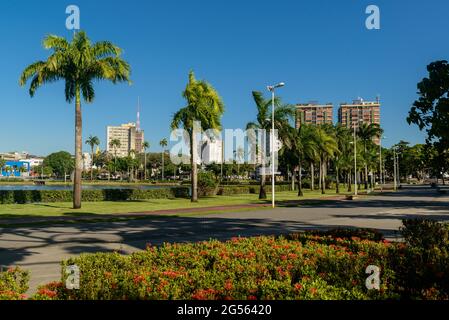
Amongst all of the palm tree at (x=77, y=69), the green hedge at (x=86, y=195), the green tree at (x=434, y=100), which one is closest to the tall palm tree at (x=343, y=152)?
the green hedge at (x=86, y=195)

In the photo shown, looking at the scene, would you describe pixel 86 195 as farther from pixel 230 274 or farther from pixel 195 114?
pixel 230 274

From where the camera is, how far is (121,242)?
556 inches

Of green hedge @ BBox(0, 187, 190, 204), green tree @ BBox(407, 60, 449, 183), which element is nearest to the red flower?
green tree @ BBox(407, 60, 449, 183)

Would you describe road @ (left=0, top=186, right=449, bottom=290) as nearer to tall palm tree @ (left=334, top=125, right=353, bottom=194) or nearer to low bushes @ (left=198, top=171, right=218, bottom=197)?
low bushes @ (left=198, top=171, right=218, bottom=197)

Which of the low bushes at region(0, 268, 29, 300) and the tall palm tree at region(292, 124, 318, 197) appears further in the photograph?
the tall palm tree at region(292, 124, 318, 197)

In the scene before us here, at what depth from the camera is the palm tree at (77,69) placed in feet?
89.0

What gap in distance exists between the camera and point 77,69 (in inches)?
1086

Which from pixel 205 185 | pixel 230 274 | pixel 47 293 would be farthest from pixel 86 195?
pixel 47 293

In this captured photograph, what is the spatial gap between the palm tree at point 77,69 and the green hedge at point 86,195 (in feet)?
24.5

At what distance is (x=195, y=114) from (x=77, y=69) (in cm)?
1180

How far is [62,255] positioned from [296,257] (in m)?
7.21

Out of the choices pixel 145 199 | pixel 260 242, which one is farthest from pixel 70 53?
pixel 260 242

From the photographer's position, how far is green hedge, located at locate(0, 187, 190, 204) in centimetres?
3212

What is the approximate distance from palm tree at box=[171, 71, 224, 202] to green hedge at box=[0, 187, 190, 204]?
6588 millimetres
